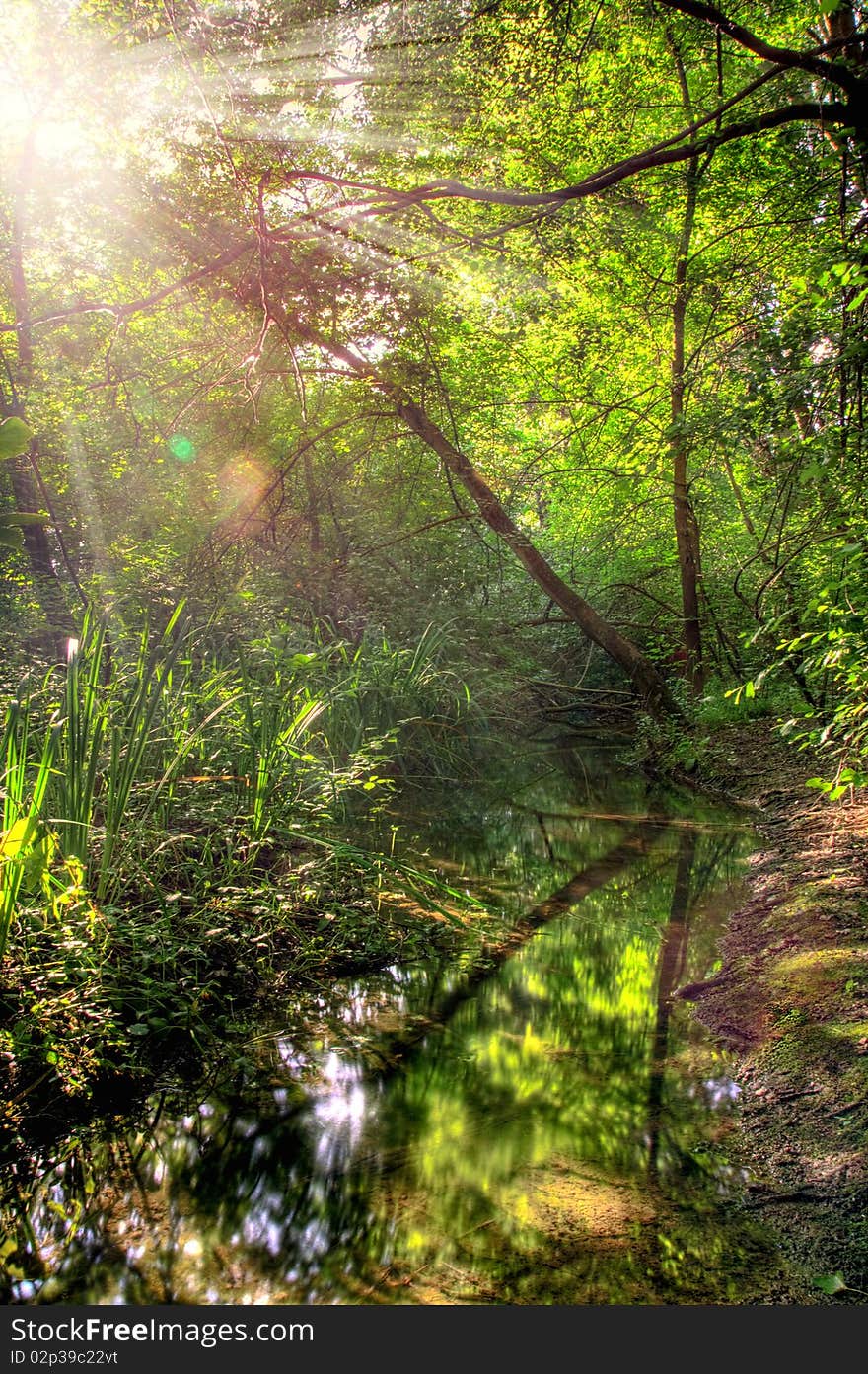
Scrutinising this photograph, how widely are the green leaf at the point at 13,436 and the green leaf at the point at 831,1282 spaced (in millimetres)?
2924

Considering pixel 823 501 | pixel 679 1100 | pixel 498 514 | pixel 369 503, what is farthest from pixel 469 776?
pixel 679 1100

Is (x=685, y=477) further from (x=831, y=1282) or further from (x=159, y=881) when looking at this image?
(x=831, y=1282)

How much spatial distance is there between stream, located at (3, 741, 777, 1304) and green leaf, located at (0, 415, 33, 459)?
6.76 feet

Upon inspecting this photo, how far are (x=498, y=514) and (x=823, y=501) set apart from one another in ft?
14.4

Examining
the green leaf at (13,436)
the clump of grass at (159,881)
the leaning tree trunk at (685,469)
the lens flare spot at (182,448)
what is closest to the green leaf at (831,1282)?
the clump of grass at (159,881)

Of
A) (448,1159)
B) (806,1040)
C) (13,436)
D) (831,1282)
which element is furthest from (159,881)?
(831,1282)

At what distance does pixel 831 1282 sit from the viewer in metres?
1.76

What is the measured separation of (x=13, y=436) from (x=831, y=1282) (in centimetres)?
300

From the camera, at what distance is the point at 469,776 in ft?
26.1

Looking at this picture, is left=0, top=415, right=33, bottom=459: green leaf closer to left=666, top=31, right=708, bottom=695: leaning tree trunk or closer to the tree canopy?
the tree canopy

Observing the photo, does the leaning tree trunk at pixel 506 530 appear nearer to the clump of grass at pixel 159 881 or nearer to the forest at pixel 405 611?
the forest at pixel 405 611

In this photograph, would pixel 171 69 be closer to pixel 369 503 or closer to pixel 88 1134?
pixel 369 503

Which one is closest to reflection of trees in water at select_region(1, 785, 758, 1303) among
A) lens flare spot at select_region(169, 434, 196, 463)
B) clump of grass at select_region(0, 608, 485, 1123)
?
clump of grass at select_region(0, 608, 485, 1123)

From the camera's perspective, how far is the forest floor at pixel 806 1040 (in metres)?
1.92
